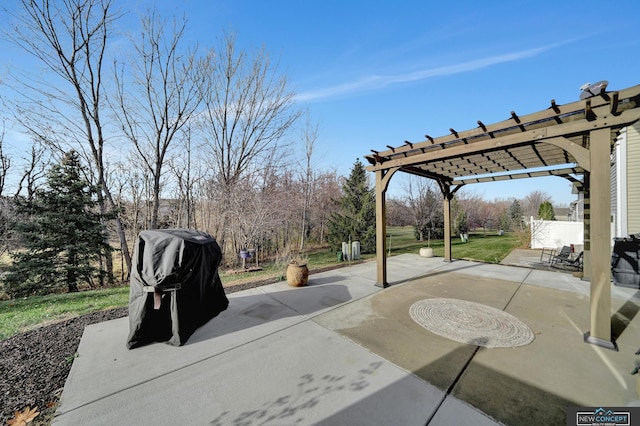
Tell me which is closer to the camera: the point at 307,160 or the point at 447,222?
the point at 447,222

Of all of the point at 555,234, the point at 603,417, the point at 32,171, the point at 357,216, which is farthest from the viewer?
the point at 357,216

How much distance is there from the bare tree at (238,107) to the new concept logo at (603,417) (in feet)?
35.5

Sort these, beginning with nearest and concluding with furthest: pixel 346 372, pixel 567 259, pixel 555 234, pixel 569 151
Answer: pixel 346 372 < pixel 569 151 < pixel 567 259 < pixel 555 234

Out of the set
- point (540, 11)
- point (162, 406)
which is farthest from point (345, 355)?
point (540, 11)

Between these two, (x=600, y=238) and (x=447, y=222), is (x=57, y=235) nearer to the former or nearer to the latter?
(x=600, y=238)

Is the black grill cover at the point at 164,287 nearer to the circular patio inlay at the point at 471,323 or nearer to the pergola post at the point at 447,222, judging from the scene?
the circular patio inlay at the point at 471,323

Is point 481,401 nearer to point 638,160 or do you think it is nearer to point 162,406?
point 162,406

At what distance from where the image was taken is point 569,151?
3.05m

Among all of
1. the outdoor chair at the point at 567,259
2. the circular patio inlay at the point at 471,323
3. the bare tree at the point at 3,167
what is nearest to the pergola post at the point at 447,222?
the outdoor chair at the point at 567,259

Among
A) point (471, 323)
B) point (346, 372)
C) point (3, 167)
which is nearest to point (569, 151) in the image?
point (471, 323)

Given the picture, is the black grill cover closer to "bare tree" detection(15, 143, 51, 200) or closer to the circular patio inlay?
the circular patio inlay

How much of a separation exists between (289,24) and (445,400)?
9813 millimetres

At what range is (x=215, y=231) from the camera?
10.0m

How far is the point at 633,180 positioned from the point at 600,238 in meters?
6.18
